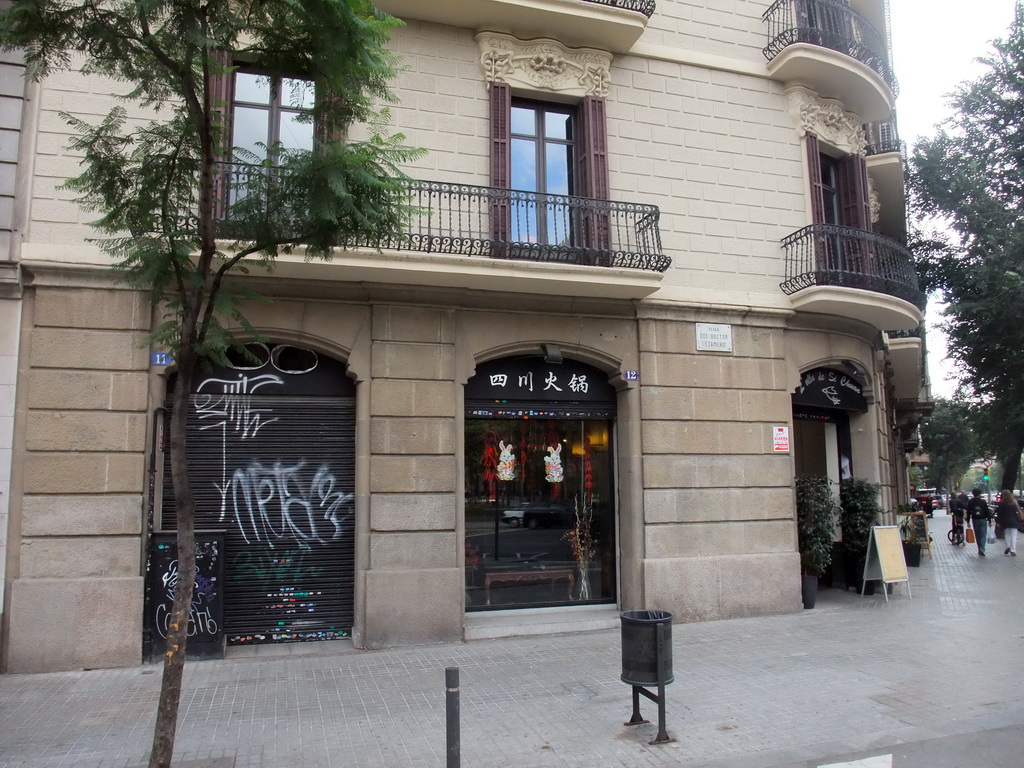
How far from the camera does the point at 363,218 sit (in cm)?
546

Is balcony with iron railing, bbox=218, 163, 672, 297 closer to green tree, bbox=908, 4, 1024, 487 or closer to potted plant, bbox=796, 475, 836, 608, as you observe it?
potted plant, bbox=796, 475, 836, 608

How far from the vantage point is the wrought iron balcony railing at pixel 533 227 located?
9.23 m

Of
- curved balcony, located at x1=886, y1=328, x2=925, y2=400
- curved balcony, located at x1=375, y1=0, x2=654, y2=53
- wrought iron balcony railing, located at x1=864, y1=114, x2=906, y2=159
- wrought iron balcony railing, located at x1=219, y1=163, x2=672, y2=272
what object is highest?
wrought iron balcony railing, located at x1=864, y1=114, x2=906, y2=159

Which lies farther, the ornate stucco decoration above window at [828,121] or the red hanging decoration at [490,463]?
the ornate stucco decoration above window at [828,121]

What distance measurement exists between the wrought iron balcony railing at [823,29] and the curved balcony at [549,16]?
2.42 metres

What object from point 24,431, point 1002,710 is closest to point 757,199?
point 1002,710

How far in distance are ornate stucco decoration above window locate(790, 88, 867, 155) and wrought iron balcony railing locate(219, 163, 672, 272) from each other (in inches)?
140

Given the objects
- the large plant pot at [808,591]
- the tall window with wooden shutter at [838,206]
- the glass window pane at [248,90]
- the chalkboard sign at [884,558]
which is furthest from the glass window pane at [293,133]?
the chalkboard sign at [884,558]

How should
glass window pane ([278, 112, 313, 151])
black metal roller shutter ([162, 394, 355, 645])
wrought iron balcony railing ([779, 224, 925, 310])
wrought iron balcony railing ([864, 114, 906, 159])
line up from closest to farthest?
black metal roller shutter ([162, 394, 355, 645]) → glass window pane ([278, 112, 313, 151]) → wrought iron balcony railing ([779, 224, 925, 310]) → wrought iron balcony railing ([864, 114, 906, 159])

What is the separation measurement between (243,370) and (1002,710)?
8515 millimetres

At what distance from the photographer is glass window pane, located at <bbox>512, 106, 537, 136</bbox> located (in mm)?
10516

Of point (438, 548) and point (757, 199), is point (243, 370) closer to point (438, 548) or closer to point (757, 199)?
point (438, 548)

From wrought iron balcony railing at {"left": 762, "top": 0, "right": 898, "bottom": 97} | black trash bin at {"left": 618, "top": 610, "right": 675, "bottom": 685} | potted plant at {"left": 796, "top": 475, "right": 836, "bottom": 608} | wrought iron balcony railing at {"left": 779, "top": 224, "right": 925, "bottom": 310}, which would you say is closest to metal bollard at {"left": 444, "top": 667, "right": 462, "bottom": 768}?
black trash bin at {"left": 618, "top": 610, "right": 675, "bottom": 685}

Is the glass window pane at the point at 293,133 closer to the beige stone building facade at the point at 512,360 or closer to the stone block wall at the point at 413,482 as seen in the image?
the beige stone building facade at the point at 512,360
